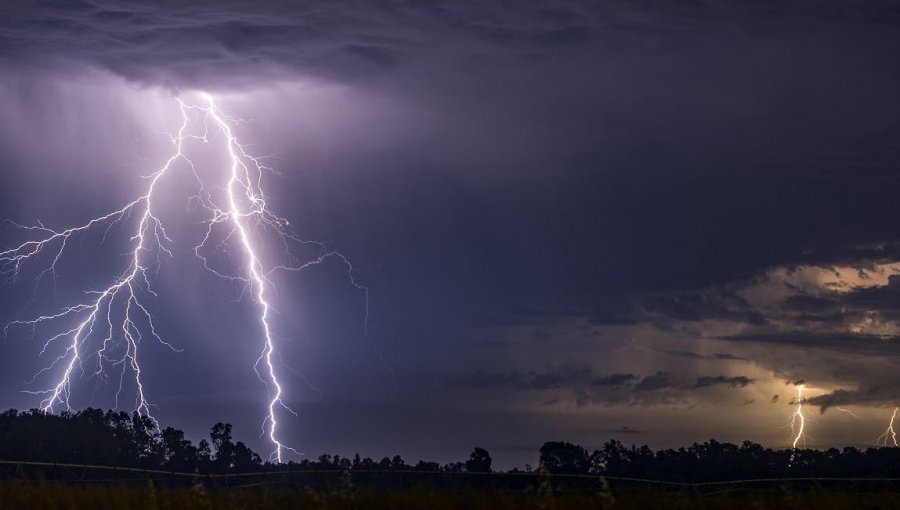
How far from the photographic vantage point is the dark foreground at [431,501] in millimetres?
19750

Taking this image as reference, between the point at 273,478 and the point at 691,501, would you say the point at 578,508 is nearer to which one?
the point at 691,501

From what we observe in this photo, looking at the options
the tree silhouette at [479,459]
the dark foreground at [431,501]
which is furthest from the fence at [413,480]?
the tree silhouette at [479,459]

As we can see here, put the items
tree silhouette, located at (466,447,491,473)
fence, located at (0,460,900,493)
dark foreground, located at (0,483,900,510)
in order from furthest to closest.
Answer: tree silhouette, located at (466,447,491,473)
fence, located at (0,460,900,493)
dark foreground, located at (0,483,900,510)

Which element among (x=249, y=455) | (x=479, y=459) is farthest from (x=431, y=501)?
(x=249, y=455)

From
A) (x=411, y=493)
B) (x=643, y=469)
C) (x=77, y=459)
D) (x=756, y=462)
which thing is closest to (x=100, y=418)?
(x=77, y=459)

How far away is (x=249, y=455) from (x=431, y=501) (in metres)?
50.9

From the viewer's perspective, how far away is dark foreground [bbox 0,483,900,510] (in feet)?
64.8

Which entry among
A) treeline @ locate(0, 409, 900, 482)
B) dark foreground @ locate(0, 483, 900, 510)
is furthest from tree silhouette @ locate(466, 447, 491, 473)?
dark foreground @ locate(0, 483, 900, 510)

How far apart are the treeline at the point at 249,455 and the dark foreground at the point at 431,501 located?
1014 inches

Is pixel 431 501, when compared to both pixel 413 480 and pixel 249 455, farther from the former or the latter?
pixel 249 455

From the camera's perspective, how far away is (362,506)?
21266 millimetres

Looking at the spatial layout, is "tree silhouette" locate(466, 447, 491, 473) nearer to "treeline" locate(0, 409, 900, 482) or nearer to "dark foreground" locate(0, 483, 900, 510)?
"treeline" locate(0, 409, 900, 482)

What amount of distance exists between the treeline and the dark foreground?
25.8 meters

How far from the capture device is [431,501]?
21.2 metres
